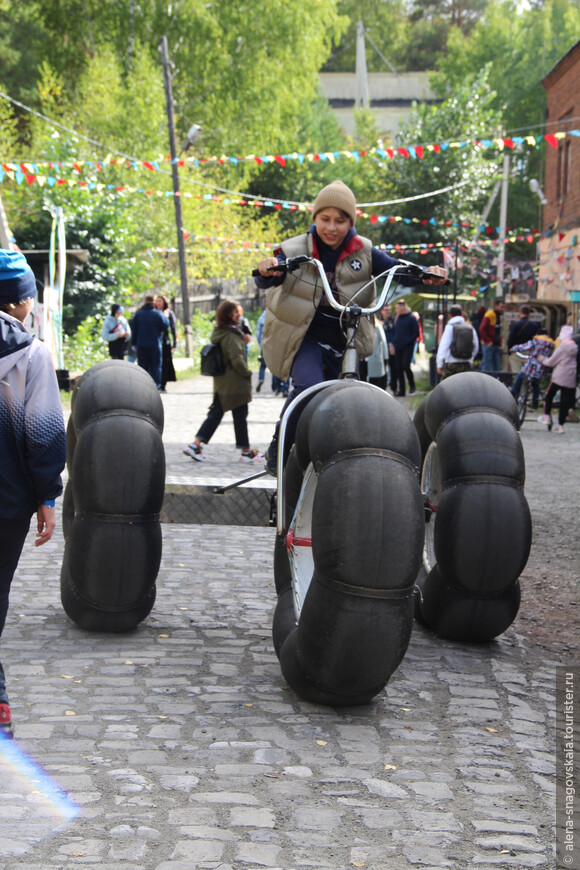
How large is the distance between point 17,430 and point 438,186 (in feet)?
136

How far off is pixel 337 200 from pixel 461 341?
13.0 m

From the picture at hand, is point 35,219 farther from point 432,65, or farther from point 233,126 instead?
point 432,65

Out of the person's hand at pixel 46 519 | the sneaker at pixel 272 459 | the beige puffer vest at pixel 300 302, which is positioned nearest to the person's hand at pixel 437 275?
the beige puffer vest at pixel 300 302

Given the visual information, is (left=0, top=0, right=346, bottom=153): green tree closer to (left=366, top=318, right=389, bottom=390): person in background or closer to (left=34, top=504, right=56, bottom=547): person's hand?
(left=366, top=318, right=389, bottom=390): person in background

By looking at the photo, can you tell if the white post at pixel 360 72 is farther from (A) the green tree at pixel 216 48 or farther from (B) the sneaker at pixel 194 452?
(B) the sneaker at pixel 194 452

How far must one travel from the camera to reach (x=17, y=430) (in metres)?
3.96

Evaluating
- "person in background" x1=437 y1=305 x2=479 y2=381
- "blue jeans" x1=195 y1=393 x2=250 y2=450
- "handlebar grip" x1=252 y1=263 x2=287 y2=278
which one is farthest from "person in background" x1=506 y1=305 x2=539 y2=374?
"handlebar grip" x1=252 y1=263 x2=287 y2=278

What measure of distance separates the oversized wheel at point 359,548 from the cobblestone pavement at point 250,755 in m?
0.24

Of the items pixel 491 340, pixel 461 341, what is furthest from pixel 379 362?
pixel 491 340

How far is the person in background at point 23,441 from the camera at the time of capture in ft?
13.0

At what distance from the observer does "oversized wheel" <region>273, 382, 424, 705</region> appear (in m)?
3.98

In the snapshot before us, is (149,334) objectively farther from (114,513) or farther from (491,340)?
(114,513)

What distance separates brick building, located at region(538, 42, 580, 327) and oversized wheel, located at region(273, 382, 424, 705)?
2186 centimetres

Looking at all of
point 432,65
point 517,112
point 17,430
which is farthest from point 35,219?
point 432,65
